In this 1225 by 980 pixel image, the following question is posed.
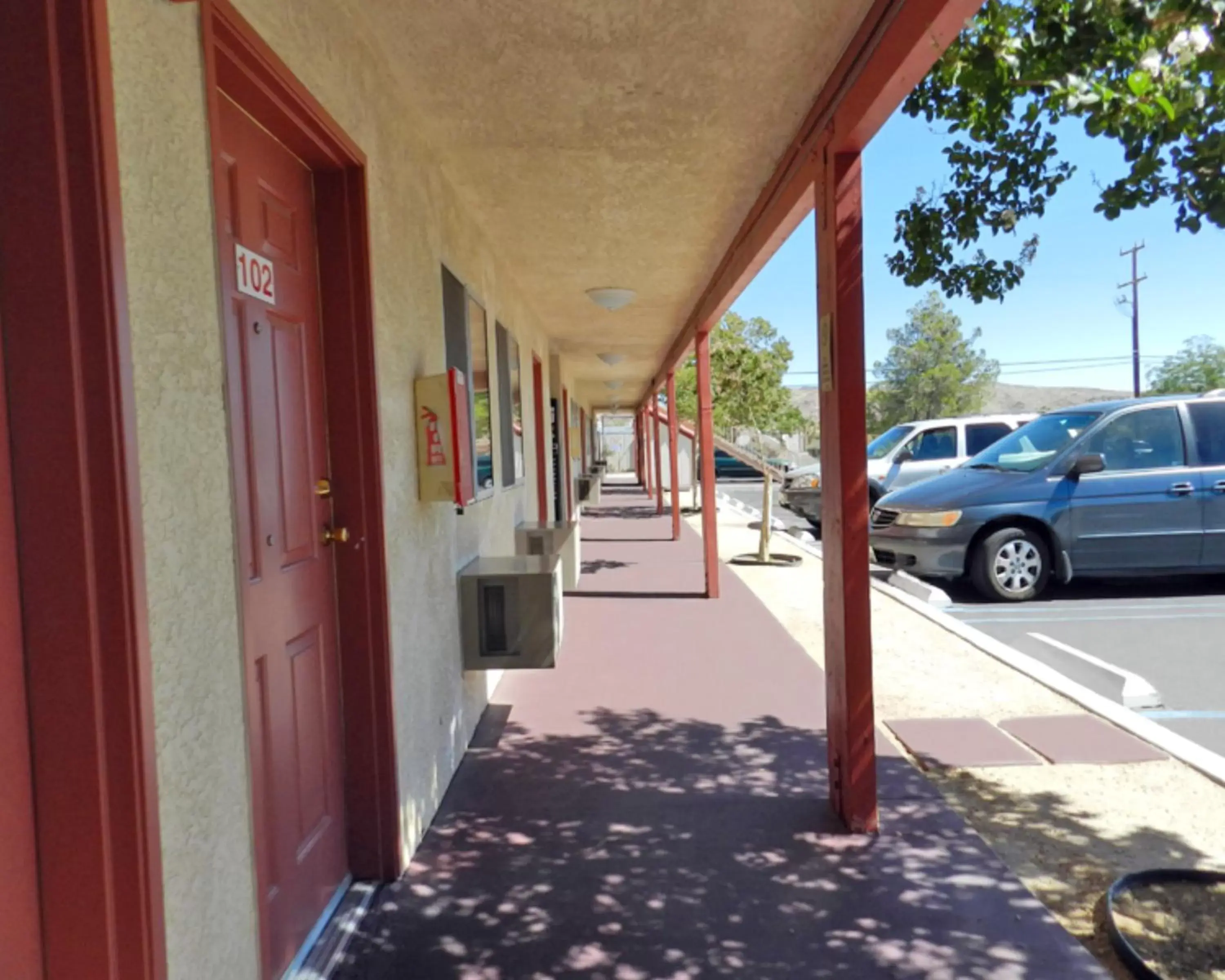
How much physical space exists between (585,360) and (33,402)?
11.3 meters

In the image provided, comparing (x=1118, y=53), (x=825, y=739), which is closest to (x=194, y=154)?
(x=1118, y=53)

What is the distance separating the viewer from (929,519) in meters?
7.92

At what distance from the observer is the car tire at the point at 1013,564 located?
25.0ft

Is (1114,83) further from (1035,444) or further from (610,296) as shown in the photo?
(1035,444)

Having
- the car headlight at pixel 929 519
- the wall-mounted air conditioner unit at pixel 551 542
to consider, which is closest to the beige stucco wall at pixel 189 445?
the wall-mounted air conditioner unit at pixel 551 542

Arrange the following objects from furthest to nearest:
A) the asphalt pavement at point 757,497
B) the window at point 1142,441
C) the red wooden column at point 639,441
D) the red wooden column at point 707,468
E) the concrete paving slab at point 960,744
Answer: the red wooden column at point 639,441 < the asphalt pavement at point 757,497 < the red wooden column at point 707,468 < the window at point 1142,441 < the concrete paving slab at point 960,744

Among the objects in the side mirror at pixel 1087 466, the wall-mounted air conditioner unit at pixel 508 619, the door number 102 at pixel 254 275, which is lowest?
the wall-mounted air conditioner unit at pixel 508 619

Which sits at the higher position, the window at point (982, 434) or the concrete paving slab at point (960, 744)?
the window at point (982, 434)

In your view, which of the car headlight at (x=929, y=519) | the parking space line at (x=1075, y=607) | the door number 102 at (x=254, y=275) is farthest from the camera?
the car headlight at (x=929, y=519)

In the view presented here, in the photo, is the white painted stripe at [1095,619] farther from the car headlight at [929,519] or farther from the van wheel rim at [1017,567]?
the car headlight at [929,519]

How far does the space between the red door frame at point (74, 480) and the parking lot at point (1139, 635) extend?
4.67 m

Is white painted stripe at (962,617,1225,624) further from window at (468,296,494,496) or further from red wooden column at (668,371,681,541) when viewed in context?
red wooden column at (668,371,681,541)

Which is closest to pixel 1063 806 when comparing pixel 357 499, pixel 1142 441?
pixel 357 499

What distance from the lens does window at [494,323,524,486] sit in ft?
19.3
